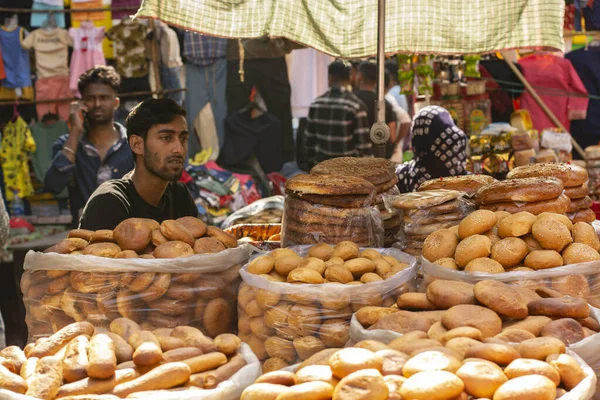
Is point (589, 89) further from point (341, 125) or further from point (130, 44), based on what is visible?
point (130, 44)

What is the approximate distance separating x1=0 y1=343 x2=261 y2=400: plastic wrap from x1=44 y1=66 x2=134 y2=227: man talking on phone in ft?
11.9

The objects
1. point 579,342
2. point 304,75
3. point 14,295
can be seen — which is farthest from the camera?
point 304,75

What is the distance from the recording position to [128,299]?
90.9 inches

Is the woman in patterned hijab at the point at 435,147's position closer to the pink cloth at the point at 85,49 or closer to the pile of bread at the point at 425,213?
the pile of bread at the point at 425,213

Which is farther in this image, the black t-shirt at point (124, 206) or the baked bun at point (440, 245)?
the black t-shirt at point (124, 206)

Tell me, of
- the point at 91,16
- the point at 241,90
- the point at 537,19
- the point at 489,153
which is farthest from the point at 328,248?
the point at 91,16

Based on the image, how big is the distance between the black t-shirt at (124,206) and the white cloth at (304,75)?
4145 millimetres

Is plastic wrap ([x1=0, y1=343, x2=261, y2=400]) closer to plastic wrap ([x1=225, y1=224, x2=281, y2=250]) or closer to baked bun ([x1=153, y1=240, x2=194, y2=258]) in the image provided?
baked bun ([x1=153, y1=240, x2=194, y2=258])

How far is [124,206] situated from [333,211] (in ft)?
3.95


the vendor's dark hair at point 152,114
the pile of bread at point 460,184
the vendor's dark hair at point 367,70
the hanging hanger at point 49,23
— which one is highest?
the hanging hanger at point 49,23

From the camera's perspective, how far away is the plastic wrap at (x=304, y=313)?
2.11 meters

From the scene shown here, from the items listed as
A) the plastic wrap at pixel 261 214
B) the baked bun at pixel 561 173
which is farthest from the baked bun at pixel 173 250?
the plastic wrap at pixel 261 214

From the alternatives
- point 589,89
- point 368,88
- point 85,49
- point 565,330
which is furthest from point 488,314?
point 589,89

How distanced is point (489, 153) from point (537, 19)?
3.00 meters
